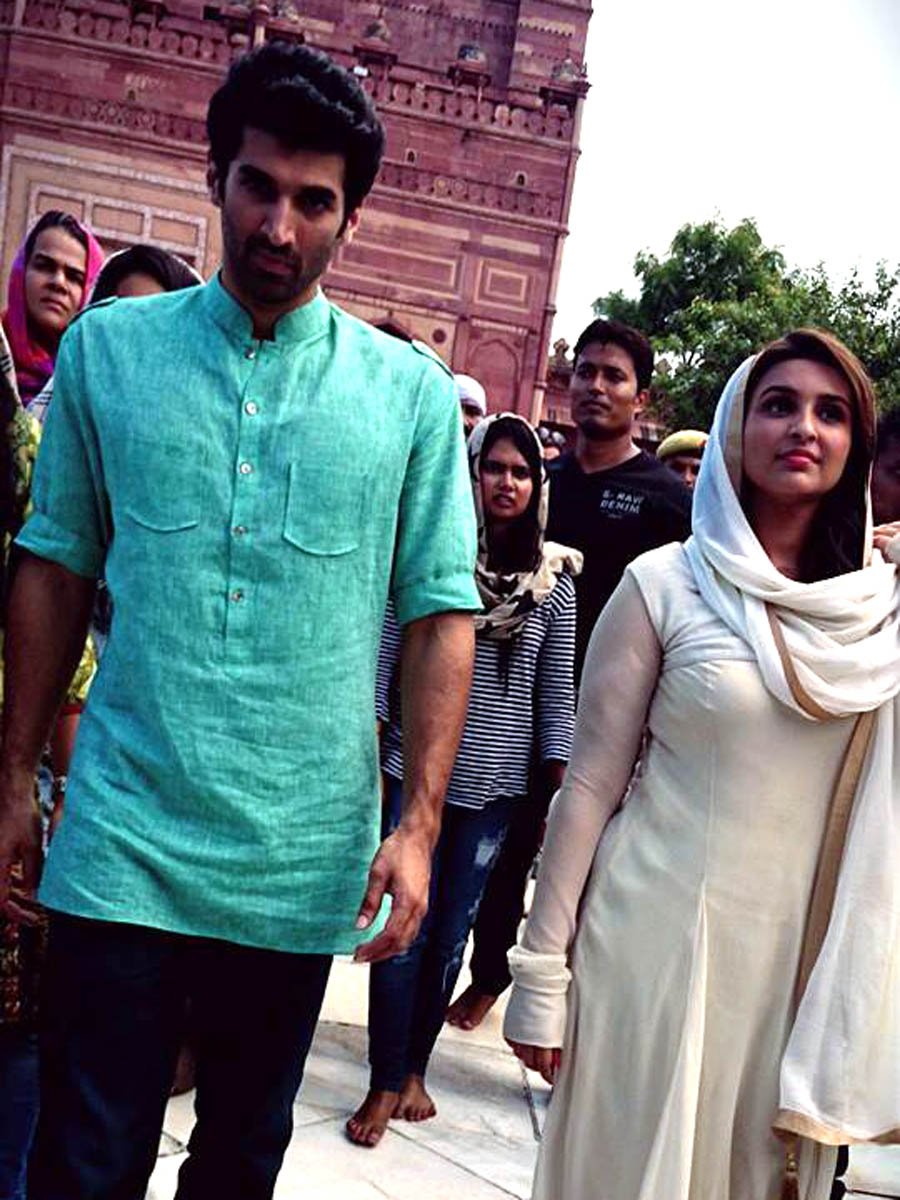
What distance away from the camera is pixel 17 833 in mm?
1765

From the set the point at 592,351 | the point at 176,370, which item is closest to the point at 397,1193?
the point at 176,370

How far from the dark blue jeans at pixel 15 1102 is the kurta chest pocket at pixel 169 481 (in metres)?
0.85

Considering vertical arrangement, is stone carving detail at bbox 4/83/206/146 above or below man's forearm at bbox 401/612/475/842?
above

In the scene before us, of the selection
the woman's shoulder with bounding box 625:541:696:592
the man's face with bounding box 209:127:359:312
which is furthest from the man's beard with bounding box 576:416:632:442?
the man's face with bounding box 209:127:359:312

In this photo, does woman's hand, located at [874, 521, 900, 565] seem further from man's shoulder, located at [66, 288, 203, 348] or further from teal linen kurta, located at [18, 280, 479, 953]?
man's shoulder, located at [66, 288, 203, 348]

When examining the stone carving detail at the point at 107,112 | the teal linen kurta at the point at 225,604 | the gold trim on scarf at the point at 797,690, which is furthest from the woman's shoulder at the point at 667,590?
the stone carving detail at the point at 107,112

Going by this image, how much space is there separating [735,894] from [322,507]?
33.7 inches

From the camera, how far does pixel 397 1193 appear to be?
2936 millimetres

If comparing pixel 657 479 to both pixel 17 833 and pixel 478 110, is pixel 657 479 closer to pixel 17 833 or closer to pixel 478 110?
pixel 17 833

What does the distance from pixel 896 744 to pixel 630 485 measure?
2236 millimetres

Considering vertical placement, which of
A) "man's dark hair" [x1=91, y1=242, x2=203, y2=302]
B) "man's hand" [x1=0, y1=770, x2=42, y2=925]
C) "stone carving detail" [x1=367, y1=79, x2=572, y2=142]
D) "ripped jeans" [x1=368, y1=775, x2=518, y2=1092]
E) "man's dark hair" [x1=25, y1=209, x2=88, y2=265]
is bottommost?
"ripped jeans" [x1=368, y1=775, x2=518, y2=1092]

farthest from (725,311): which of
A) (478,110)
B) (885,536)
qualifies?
Answer: (885,536)

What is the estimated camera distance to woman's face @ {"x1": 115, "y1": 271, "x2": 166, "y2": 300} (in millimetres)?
2982

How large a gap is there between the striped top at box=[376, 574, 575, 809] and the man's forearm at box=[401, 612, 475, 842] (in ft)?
5.17
